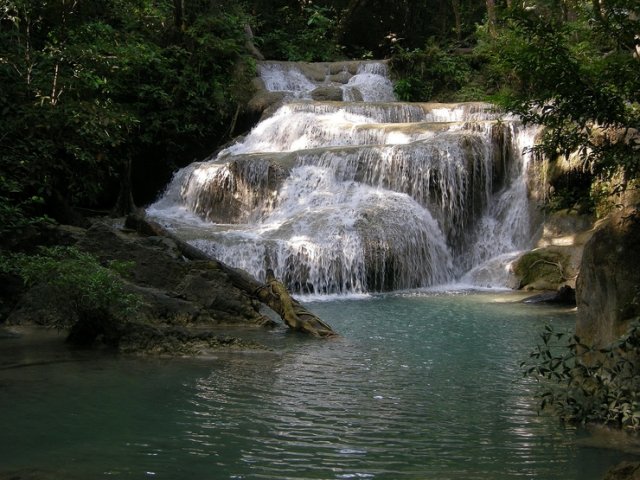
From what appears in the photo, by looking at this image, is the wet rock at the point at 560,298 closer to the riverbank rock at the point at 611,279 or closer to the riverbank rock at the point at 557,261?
the riverbank rock at the point at 557,261

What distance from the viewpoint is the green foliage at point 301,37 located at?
102ft

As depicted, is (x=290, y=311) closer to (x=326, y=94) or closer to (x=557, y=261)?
(x=557, y=261)

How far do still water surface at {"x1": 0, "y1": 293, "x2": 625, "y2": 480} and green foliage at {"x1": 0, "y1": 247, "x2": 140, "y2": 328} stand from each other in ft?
1.73

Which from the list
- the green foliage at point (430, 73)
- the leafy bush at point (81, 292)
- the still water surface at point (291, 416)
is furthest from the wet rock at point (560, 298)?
the green foliage at point (430, 73)

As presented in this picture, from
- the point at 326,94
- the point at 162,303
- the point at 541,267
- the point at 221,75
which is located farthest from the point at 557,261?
the point at 221,75

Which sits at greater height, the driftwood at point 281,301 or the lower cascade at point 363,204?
the lower cascade at point 363,204

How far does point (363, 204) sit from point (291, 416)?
456 inches

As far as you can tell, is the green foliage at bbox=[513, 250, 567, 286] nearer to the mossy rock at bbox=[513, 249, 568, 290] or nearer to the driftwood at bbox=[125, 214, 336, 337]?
the mossy rock at bbox=[513, 249, 568, 290]

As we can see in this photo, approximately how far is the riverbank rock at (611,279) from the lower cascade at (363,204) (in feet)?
29.9

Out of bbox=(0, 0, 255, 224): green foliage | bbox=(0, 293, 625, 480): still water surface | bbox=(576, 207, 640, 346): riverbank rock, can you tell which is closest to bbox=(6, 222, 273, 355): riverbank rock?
bbox=(0, 293, 625, 480): still water surface

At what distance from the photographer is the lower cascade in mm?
15539

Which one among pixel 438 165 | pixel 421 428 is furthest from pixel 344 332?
pixel 438 165

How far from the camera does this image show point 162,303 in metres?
9.69

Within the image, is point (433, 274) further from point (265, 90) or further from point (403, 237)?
point (265, 90)
